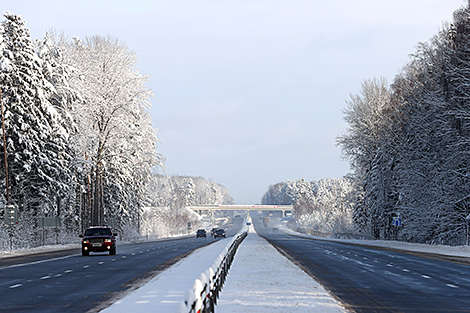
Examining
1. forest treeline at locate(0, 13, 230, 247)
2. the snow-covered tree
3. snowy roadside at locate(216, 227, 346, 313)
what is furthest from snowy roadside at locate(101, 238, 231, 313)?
the snow-covered tree

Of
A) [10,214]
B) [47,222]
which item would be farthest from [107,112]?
[10,214]

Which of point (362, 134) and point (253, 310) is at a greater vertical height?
point (362, 134)

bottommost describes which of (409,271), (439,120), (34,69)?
(409,271)

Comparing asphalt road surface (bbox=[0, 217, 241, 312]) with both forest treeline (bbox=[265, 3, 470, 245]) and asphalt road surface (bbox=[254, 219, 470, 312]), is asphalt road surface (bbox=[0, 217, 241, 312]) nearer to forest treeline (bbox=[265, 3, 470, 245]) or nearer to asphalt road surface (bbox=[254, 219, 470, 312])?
asphalt road surface (bbox=[254, 219, 470, 312])

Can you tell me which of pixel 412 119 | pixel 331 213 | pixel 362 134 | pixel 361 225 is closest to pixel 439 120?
pixel 412 119

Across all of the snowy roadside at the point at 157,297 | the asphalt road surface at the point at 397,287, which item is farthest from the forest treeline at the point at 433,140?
the snowy roadside at the point at 157,297

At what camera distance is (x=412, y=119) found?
50.9 meters

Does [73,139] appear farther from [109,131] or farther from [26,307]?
[26,307]

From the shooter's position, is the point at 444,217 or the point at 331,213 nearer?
the point at 444,217

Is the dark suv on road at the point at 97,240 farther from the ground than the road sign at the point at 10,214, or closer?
closer

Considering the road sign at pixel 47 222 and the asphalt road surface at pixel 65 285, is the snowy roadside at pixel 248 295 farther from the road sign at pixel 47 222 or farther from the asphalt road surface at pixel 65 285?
the road sign at pixel 47 222

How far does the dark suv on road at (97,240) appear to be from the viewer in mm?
35969

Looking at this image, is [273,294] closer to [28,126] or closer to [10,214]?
[10,214]

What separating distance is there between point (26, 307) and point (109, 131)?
47.6 metres
